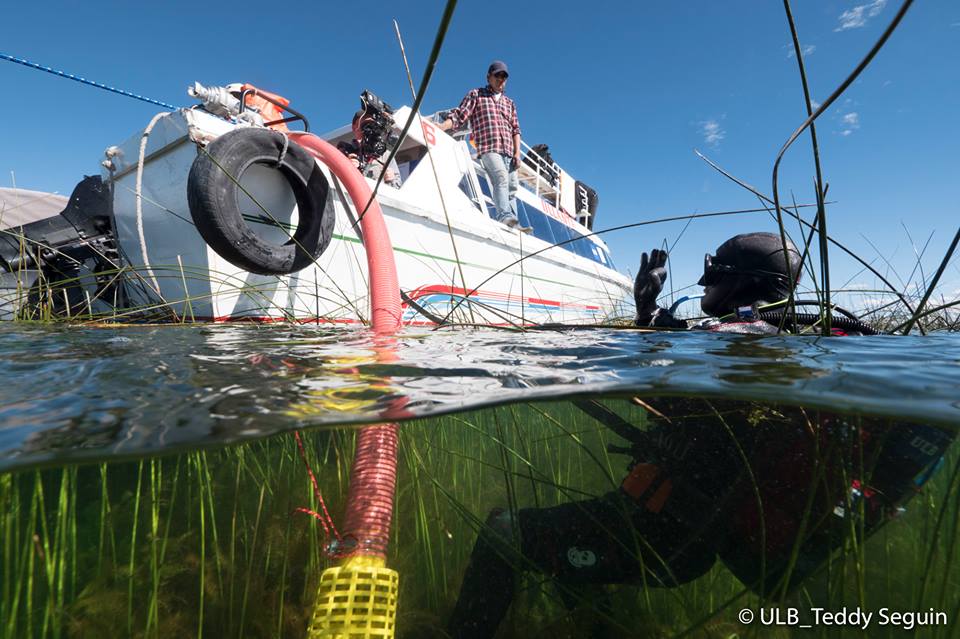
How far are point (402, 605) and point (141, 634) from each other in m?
1.20

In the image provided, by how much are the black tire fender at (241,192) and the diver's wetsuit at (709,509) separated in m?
2.07

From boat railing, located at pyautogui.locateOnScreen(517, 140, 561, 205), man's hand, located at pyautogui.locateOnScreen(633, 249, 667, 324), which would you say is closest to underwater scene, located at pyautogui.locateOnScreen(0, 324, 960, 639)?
man's hand, located at pyautogui.locateOnScreen(633, 249, 667, 324)

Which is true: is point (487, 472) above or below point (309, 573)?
above

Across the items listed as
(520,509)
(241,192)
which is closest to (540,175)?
(241,192)

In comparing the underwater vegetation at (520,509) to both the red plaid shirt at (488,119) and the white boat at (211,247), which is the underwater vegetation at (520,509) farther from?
the red plaid shirt at (488,119)

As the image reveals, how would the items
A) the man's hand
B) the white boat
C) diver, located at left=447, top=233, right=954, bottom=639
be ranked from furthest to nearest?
the white boat, the man's hand, diver, located at left=447, top=233, right=954, bottom=639

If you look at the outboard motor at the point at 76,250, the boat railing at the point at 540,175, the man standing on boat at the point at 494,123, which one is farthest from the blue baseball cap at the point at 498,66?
the outboard motor at the point at 76,250

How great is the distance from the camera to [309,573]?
2197mm

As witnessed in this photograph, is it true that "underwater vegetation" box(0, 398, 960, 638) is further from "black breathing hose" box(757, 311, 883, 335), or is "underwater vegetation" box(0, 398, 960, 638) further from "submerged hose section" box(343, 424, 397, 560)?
"black breathing hose" box(757, 311, 883, 335)

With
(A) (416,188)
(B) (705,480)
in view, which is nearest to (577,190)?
(A) (416,188)

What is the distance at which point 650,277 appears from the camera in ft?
8.11

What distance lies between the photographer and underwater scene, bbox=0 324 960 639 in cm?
114

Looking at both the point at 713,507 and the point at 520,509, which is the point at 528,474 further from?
the point at 713,507

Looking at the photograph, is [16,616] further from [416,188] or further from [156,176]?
[416,188]
